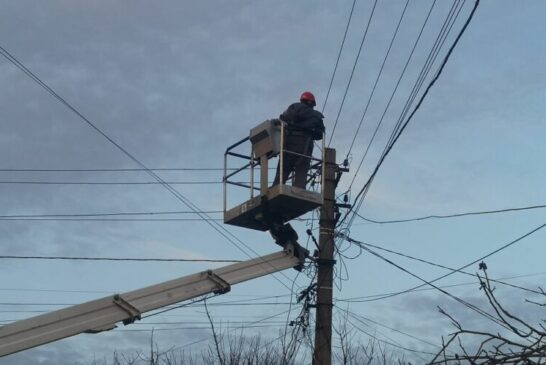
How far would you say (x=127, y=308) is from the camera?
1038cm

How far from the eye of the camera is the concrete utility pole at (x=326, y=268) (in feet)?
37.4

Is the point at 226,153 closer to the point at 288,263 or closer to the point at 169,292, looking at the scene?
the point at 288,263

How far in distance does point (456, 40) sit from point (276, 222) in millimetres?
4348

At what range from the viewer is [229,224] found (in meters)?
12.5

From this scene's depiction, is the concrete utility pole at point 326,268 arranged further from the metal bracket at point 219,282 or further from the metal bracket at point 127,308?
the metal bracket at point 127,308

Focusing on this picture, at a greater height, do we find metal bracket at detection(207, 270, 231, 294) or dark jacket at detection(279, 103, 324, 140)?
dark jacket at detection(279, 103, 324, 140)

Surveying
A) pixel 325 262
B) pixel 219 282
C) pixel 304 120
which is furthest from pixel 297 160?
pixel 219 282

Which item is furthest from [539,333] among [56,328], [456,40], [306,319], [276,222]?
[306,319]

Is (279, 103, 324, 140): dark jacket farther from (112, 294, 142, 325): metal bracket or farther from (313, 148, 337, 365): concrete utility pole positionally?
(112, 294, 142, 325): metal bracket

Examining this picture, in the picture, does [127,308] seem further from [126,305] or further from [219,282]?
[219,282]

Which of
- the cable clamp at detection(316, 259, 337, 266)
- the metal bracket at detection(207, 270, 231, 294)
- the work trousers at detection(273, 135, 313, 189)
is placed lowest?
the metal bracket at detection(207, 270, 231, 294)

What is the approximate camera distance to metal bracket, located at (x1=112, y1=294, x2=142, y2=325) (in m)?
10.3

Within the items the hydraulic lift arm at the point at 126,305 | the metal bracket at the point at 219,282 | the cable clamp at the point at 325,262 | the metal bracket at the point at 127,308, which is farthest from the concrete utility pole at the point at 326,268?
the metal bracket at the point at 127,308

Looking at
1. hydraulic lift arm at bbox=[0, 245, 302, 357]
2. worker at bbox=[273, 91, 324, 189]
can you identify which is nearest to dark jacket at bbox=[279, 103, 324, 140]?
worker at bbox=[273, 91, 324, 189]
